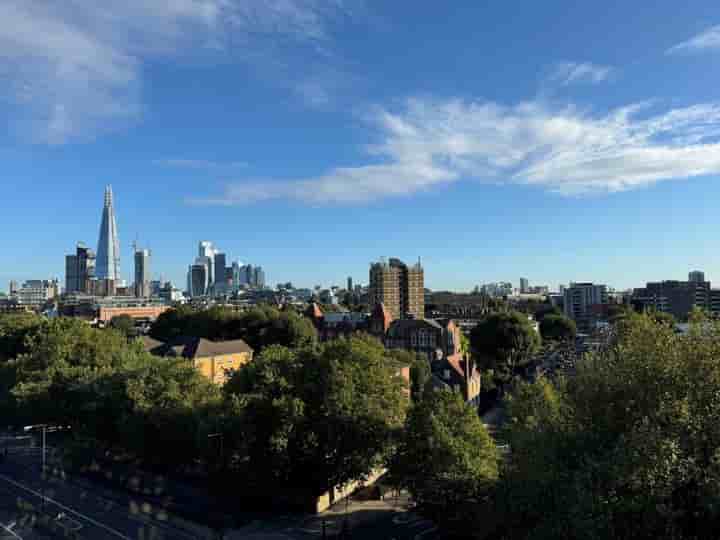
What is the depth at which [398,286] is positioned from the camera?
A: 177250mm

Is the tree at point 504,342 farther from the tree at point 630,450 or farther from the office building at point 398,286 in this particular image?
the office building at point 398,286

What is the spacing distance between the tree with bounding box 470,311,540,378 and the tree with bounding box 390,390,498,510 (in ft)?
180

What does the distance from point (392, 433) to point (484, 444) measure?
5072 mm

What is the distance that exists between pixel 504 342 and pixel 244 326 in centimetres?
4220

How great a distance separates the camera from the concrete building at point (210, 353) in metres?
68.4

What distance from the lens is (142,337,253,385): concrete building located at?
68.4m

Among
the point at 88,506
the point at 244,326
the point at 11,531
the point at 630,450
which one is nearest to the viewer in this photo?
the point at 630,450

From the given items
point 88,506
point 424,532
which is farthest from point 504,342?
point 88,506

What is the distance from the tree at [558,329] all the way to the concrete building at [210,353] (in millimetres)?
67675

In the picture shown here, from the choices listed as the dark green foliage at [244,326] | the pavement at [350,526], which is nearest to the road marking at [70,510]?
the pavement at [350,526]

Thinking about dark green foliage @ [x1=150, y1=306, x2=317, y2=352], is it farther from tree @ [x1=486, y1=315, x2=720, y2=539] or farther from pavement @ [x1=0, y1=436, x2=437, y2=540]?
tree @ [x1=486, y1=315, x2=720, y2=539]

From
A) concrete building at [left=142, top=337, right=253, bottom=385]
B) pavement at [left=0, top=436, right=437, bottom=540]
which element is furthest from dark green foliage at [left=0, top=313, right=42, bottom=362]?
pavement at [left=0, top=436, right=437, bottom=540]

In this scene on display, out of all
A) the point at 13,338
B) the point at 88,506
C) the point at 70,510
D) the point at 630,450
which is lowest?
the point at 88,506

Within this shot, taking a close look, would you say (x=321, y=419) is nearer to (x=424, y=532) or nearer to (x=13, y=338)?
(x=424, y=532)
